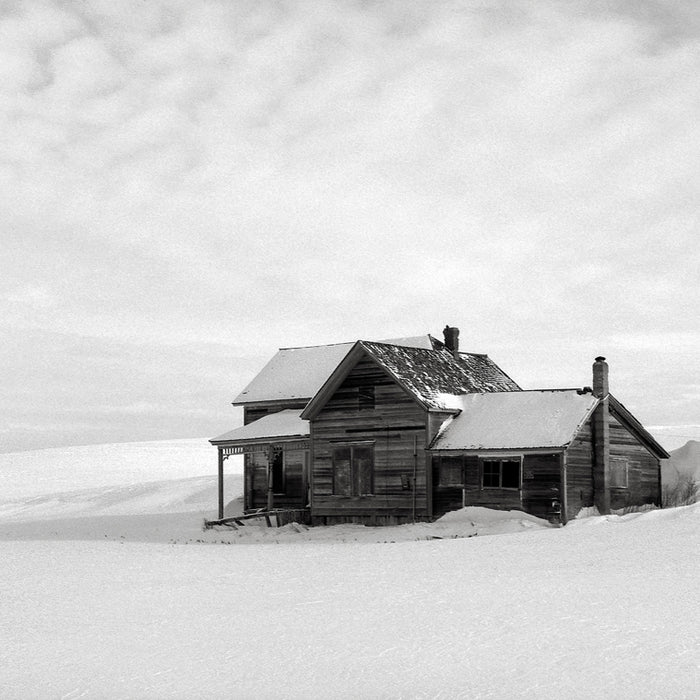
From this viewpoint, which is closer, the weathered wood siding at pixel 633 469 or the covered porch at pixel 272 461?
the weathered wood siding at pixel 633 469

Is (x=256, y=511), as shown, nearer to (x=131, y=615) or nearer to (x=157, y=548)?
(x=157, y=548)

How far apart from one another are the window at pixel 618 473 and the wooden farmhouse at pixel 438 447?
3 cm

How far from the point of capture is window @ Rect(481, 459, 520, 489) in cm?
3084

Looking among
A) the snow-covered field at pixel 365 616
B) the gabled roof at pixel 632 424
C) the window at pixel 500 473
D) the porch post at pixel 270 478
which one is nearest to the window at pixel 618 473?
the gabled roof at pixel 632 424

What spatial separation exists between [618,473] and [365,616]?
2086 cm

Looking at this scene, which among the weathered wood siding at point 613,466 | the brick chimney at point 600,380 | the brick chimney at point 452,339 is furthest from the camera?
the brick chimney at point 452,339

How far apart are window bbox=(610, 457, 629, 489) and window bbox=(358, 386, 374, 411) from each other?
7.96 m

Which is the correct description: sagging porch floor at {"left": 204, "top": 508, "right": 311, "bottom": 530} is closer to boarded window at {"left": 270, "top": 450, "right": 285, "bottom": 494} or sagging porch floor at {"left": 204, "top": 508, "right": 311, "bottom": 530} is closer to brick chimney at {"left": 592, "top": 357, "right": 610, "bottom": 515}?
boarded window at {"left": 270, "top": 450, "right": 285, "bottom": 494}

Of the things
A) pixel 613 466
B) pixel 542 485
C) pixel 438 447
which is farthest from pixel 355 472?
pixel 613 466

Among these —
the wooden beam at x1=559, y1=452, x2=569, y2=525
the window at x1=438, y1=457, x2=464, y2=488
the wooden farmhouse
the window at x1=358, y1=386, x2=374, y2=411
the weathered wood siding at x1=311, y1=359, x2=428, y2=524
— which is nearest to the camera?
the wooden beam at x1=559, y1=452, x2=569, y2=525

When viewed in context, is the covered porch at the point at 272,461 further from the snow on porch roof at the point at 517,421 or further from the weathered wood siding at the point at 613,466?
the weathered wood siding at the point at 613,466

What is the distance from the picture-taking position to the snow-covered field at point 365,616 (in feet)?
35.9

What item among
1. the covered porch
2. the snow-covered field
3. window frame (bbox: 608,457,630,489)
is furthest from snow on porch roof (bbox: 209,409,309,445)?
window frame (bbox: 608,457,630,489)

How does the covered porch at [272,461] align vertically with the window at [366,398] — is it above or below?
below
